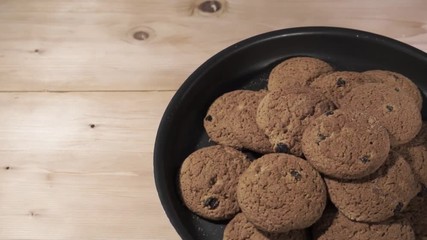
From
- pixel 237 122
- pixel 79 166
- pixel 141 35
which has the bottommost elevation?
pixel 79 166

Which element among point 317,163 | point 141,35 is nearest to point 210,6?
point 141,35

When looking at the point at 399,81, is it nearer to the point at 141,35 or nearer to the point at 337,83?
the point at 337,83

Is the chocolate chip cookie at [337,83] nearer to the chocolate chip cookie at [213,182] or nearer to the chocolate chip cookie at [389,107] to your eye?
the chocolate chip cookie at [389,107]

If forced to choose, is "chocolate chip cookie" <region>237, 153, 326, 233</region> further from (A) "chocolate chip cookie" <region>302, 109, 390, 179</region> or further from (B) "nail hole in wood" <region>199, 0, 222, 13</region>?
(B) "nail hole in wood" <region>199, 0, 222, 13</region>

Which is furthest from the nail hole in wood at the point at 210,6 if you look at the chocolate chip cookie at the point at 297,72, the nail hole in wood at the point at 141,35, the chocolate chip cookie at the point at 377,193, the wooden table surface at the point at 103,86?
the chocolate chip cookie at the point at 377,193

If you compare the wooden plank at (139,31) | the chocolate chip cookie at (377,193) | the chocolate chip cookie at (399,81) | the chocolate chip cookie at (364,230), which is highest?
the chocolate chip cookie at (399,81)

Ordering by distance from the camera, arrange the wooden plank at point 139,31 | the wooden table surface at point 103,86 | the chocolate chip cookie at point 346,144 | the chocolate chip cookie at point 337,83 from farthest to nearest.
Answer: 1. the wooden plank at point 139,31
2. the wooden table surface at point 103,86
3. the chocolate chip cookie at point 337,83
4. the chocolate chip cookie at point 346,144

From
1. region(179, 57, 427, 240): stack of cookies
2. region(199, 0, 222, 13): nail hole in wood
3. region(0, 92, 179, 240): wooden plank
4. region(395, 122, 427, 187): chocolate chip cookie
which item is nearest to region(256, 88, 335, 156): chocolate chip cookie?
region(179, 57, 427, 240): stack of cookies
